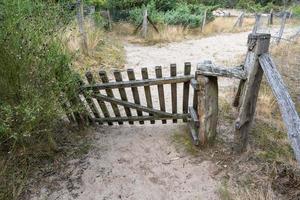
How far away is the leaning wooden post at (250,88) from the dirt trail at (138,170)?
54 cm

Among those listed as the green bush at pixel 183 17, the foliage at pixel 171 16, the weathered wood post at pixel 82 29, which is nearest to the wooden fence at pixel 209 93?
the weathered wood post at pixel 82 29

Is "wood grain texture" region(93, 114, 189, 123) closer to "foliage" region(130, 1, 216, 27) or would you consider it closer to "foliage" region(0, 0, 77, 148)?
"foliage" region(0, 0, 77, 148)

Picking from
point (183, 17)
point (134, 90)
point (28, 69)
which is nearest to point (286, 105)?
point (134, 90)

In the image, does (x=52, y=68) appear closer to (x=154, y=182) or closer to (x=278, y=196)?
(x=154, y=182)

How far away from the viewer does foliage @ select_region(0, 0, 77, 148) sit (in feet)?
9.98

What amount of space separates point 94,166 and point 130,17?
34.1ft

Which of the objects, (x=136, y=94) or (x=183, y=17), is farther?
(x=183, y=17)

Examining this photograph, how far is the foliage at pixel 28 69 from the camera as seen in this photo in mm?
3043

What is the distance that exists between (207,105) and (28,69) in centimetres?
221

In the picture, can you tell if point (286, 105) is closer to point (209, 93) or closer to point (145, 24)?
point (209, 93)

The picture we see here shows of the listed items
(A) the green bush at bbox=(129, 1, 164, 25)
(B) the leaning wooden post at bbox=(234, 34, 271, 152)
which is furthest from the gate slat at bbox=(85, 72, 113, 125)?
(A) the green bush at bbox=(129, 1, 164, 25)

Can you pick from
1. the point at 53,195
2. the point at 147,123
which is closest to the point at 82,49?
the point at 147,123

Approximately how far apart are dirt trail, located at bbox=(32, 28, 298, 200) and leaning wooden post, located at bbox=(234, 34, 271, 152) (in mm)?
544

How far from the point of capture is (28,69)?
327cm
